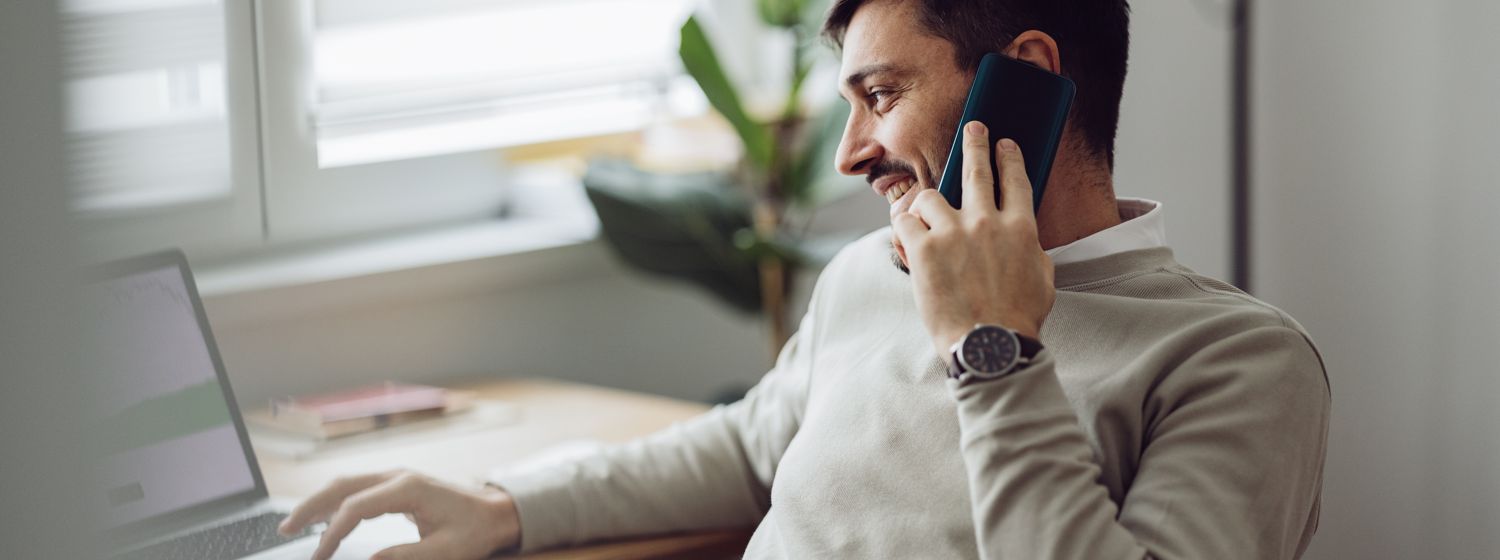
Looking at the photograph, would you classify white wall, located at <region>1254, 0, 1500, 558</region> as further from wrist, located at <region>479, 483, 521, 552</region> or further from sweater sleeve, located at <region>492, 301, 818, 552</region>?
wrist, located at <region>479, 483, 521, 552</region>

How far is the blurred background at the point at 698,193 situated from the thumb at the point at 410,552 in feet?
0.92

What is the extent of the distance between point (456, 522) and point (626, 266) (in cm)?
83

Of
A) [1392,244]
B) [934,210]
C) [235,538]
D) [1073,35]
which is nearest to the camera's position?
[934,210]

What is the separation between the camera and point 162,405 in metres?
0.49

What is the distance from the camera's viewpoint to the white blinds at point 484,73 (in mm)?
1852

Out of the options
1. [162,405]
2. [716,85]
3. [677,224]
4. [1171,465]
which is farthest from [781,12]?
[162,405]

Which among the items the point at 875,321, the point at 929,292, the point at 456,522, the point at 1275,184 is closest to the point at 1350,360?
the point at 1275,184

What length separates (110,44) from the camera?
0.86 ft

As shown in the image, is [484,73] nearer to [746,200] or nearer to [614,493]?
[746,200]

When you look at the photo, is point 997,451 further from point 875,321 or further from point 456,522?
point 456,522

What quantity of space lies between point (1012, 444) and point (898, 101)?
1.08 feet

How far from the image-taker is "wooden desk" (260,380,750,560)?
1152mm

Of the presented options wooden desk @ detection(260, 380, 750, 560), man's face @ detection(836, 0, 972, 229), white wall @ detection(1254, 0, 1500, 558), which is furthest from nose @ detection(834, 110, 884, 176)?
white wall @ detection(1254, 0, 1500, 558)

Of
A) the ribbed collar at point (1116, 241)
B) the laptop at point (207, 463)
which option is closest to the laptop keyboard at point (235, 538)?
the laptop at point (207, 463)
